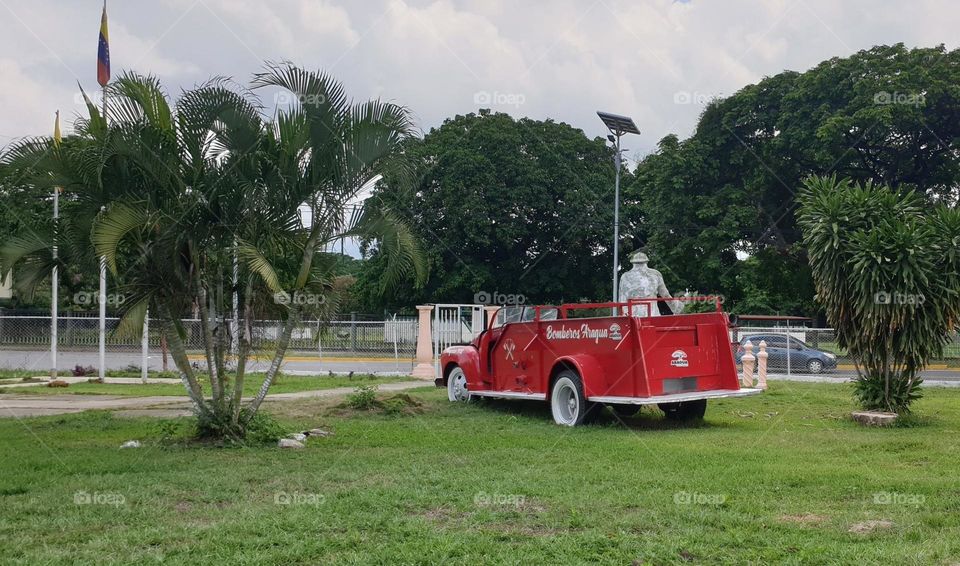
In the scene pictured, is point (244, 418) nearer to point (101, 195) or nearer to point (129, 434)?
point (129, 434)

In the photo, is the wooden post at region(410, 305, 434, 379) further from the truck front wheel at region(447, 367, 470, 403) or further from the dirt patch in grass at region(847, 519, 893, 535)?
the dirt patch in grass at region(847, 519, 893, 535)

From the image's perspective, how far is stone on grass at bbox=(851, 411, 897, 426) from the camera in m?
11.5

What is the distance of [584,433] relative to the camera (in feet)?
36.3

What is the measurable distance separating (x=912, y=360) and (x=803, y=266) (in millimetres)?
24338

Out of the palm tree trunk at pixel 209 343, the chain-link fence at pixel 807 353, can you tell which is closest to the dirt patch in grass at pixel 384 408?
the palm tree trunk at pixel 209 343

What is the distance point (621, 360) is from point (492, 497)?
15.6 feet

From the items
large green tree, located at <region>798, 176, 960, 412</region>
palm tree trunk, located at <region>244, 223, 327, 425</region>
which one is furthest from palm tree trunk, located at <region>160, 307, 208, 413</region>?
large green tree, located at <region>798, 176, 960, 412</region>

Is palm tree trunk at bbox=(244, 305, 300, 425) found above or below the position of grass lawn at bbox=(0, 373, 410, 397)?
above

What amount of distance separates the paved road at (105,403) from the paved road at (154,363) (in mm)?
7113

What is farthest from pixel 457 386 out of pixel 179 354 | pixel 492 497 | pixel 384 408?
pixel 492 497

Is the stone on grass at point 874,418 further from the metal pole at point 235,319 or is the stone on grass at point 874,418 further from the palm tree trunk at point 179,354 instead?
the palm tree trunk at point 179,354

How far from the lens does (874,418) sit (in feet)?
37.9

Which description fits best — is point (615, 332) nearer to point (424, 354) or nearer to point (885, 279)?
point (885, 279)

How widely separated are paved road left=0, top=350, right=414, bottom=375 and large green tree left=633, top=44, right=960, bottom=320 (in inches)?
549
